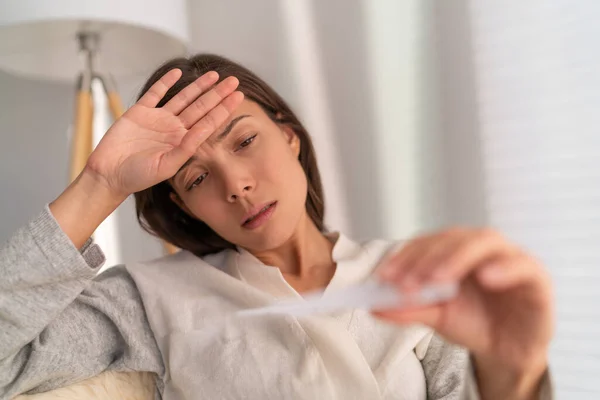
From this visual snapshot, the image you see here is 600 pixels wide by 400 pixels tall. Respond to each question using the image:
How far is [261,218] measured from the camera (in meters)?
0.86

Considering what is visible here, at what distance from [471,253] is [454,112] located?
64 cm

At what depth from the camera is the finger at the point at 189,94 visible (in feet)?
2.73

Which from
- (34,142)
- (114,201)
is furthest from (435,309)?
(34,142)

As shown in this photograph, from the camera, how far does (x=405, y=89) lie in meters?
1.11

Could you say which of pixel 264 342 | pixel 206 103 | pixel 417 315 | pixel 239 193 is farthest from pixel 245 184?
pixel 417 315

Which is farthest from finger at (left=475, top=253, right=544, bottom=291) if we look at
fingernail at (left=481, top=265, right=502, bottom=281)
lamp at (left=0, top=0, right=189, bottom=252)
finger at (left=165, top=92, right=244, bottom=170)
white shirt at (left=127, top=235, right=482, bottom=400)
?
lamp at (left=0, top=0, right=189, bottom=252)

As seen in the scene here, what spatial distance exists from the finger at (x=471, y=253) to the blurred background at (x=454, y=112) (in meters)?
0.50

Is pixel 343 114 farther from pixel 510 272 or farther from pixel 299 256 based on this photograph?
pixel 510 272

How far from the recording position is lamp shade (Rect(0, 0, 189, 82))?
1070 millimetres

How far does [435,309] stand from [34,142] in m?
1.38

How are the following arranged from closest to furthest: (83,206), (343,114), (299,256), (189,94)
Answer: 1. (83,206)
2. (189,94)
3. (299,256)
4. (343,114)

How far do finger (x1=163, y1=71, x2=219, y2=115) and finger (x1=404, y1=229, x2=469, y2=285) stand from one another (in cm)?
49

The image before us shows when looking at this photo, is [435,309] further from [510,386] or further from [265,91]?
[265,91]

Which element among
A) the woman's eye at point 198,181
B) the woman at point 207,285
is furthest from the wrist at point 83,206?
the woman's eye at point 198,181
